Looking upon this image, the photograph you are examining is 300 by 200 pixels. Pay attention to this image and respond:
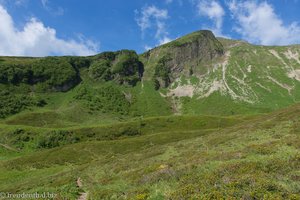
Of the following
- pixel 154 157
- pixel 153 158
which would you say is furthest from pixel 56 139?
pixel 153 158

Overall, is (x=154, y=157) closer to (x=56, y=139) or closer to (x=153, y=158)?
(x=153, y=158)

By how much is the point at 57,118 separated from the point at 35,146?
63823 mm

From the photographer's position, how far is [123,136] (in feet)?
379

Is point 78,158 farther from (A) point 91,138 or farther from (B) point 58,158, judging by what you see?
(A) point 91,138

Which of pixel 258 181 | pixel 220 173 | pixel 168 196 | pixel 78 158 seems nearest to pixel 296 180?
pixel 258 181

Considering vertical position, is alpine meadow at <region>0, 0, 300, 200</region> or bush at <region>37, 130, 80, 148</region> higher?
alpine meadow at <region>0, 0, 300, 200</region>

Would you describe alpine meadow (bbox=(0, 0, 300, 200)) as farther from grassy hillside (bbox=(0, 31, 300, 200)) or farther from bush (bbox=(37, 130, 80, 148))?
bush (bbox=(37, 130, 80, 148))

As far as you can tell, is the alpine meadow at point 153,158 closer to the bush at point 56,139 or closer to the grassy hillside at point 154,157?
the grassy hillside at point 154,157

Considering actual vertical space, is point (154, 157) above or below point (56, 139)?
above

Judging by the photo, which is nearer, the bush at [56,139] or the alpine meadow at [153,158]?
the alpine meadow at [153,158]

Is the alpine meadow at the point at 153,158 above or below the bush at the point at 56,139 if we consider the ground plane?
above

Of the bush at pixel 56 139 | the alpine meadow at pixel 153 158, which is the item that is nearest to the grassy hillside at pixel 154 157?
the alpine meadow at pixel 153 158

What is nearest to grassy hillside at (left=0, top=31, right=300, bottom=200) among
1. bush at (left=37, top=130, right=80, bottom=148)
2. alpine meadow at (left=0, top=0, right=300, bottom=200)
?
alpine meadow at (left=0, top=0, right=300, bottom=200)

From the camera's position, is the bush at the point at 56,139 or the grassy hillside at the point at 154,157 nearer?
the grassy hillside at the point at 154,157
